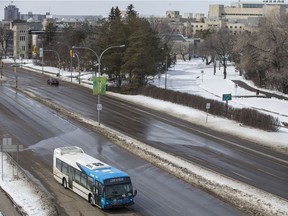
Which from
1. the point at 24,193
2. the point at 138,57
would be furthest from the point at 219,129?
the point at 138,57

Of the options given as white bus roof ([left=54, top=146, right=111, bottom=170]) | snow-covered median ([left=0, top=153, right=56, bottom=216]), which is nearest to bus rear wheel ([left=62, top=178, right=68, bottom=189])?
white bus roof ([left=54, top=146, right=111, bottom=170])

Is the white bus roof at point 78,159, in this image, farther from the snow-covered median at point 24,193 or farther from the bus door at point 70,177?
the snow-covered median at point 24,193

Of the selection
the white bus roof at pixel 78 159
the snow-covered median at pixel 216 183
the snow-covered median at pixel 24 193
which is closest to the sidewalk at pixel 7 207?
the snow-covered median at pixel 24 193

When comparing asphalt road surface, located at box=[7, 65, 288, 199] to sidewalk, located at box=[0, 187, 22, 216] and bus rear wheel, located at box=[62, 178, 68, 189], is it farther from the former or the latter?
sidewalk, located at box=[0, 187, 22, 216]

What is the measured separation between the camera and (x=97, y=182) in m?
24.4

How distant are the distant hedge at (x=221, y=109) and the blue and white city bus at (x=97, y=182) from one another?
2632cm

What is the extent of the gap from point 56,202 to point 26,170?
7135 millimetres

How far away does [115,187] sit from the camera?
24.2m

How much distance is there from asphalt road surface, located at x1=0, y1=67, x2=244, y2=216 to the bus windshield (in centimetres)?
85

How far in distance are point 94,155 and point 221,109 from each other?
2445 centimetres

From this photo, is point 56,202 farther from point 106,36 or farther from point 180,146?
point 106,36

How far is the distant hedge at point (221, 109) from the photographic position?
49875 mm

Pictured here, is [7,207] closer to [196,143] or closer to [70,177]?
[70,177]

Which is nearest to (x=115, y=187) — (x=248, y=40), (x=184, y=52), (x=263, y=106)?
(x=263, y=106)
